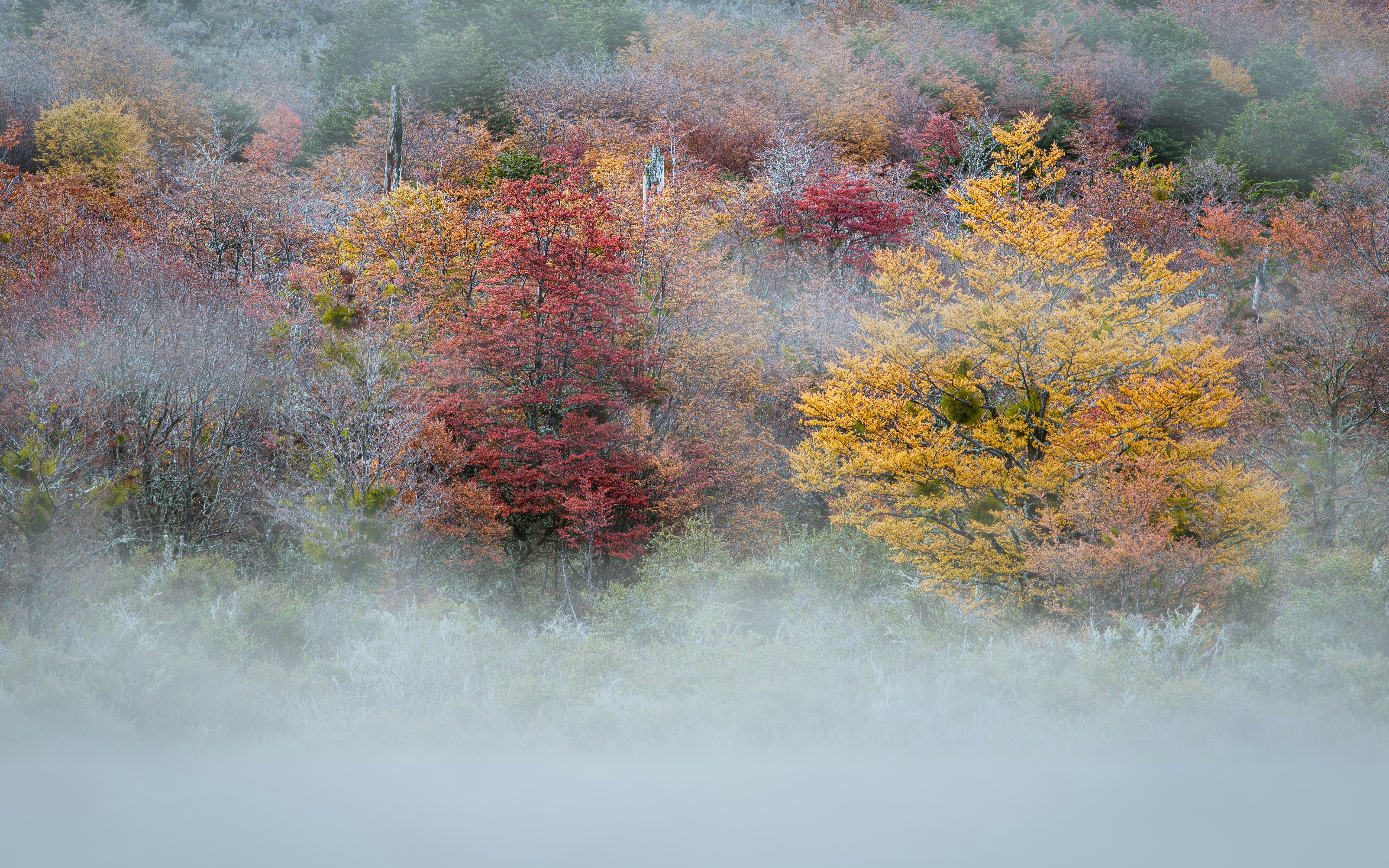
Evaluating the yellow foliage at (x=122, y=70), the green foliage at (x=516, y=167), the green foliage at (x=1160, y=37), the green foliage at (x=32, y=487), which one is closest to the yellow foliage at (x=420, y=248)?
the green foliage at (x=516, y=167)

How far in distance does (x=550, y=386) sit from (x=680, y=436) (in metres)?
2.95

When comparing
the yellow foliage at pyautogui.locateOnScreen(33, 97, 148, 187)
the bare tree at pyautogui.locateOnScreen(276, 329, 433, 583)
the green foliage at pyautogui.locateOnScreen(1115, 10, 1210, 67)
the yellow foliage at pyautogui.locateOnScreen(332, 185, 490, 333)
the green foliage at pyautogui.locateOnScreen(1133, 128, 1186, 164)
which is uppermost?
the green foliage at pyautogui.locateOnScreen(1115, 10, 1210, 67)

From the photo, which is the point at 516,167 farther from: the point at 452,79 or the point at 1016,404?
the point at 1016,404

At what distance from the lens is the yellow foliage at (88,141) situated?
1152 inches

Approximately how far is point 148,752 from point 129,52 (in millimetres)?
41947

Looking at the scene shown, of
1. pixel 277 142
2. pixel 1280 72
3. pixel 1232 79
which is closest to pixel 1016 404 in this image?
pixel 1232 79

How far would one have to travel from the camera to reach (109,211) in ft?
82.9

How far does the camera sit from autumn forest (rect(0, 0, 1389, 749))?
824 cm

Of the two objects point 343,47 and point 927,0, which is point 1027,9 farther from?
point 343,47

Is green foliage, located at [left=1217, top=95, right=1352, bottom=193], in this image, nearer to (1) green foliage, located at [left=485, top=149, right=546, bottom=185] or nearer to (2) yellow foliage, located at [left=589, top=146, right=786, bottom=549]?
(2) yellow foliage, located at [left=589, top=146, right=786, bottom=549]

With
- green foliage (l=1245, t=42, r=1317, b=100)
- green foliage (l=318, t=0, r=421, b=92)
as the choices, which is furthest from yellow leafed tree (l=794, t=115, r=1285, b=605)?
green foliage (l=318, t=0, r=421, b=92)

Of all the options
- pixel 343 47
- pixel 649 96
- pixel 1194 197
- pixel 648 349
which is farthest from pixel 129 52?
pixel 1194 197

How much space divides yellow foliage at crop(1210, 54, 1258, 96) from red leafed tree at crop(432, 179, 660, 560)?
1223 inches

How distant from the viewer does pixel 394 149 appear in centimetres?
2245
